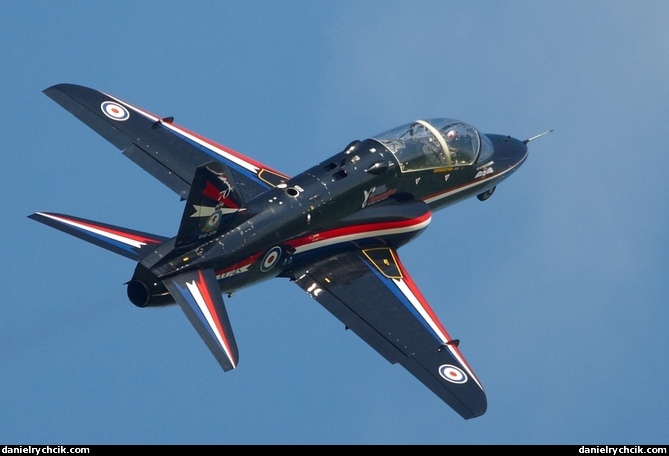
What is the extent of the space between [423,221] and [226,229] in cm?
687

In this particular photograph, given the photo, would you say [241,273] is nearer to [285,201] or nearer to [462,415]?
[285,201]

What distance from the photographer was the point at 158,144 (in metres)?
54.3

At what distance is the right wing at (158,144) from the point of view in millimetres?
53250

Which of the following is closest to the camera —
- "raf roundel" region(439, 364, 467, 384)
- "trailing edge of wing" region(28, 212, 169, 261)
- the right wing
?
"raf roundel" region(439, 364, 467, 384)

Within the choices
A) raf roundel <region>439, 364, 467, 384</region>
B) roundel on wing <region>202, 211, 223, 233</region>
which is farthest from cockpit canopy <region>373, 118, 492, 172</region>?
raf roundel <region>439, 364, 467, 384</region>

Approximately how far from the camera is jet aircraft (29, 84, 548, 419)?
47219mm

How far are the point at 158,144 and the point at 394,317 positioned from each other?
10.2 metres

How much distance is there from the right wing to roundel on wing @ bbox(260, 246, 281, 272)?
329cm

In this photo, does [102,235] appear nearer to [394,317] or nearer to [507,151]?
[394,317]

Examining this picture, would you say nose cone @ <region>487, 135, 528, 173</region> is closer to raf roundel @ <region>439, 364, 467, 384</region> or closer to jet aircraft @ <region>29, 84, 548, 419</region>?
jet aircraft @ <region>29, 84, 548, 419</region>

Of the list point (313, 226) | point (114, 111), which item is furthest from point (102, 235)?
point (114, 111)

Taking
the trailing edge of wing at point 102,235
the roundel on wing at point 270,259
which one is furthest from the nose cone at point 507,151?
the trailing edge of wing at point 102,235

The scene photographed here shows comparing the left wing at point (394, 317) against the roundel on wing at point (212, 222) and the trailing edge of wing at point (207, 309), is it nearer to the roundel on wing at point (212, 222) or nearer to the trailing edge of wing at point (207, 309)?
the roundel on wing at point (212, 222)

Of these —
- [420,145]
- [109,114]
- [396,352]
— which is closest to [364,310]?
[396,352]
